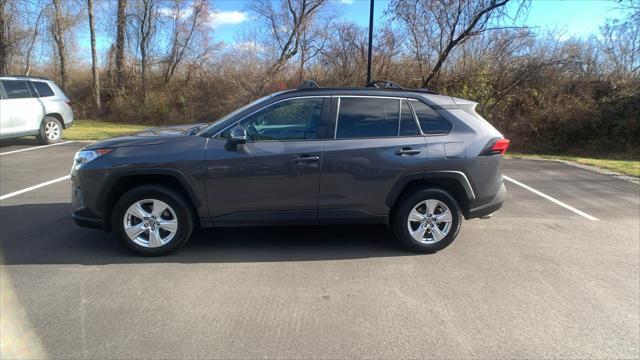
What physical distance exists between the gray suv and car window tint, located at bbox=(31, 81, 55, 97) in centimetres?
953

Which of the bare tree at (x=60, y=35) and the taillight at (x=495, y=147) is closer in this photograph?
the taillight at (x=495, y=147)

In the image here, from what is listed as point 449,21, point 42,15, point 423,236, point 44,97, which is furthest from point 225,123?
point 42,15

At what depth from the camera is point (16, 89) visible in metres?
11.7

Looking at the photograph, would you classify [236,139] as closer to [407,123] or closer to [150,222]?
[150,222]

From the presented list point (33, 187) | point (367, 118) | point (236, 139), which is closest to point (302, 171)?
point (236, 139)

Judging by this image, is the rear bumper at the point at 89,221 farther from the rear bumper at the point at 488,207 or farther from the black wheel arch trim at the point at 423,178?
the rear bumper at the point at 488,207

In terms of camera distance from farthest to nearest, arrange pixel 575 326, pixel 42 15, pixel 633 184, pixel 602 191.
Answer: pixel 42 15 < pixel 633 184 < pixel 602 191 < pixel 575 326

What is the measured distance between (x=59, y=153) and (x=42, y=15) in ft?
58.3

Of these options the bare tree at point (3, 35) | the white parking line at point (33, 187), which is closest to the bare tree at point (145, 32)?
the bare tree at point (3, 35)

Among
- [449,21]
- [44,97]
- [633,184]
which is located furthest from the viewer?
[449,21]

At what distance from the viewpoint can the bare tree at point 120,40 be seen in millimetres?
23953

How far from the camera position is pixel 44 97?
1241cm

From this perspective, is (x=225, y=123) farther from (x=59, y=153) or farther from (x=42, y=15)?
(x=42, y=15)

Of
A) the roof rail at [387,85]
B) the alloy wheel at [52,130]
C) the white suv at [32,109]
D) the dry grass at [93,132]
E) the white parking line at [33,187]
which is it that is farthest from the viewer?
the dry grass at [93,132]
